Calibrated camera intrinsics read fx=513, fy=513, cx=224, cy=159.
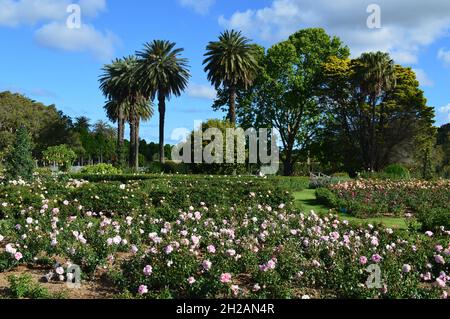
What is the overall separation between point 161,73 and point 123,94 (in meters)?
6.07

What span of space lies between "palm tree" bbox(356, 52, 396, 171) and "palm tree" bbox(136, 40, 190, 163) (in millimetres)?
14408

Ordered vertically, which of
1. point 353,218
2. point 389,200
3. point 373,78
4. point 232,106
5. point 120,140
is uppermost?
point 373,78

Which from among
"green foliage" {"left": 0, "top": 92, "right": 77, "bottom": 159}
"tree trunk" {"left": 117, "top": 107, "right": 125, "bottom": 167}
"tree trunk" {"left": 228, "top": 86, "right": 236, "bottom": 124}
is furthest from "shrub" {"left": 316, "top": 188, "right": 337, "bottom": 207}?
"green foliage" {"left": 0, "top": 92, "right": 77, "bottom": 159}

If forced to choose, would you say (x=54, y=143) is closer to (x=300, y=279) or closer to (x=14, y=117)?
(x=14, y=117)

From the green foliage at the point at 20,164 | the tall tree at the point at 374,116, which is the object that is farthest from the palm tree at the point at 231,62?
the green foliage at the point at 20,164

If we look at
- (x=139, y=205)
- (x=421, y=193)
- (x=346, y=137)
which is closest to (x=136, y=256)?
(x=139, y=205)

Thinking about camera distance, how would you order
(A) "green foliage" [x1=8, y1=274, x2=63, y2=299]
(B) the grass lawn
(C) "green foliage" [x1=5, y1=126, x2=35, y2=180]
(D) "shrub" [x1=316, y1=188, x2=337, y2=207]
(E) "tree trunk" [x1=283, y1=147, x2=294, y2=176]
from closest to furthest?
(A) "green foliage" [x1=8, y1=274, x2=63, y2=299] → (B) the grass lawn → (D) "shrub" [x1=316, y1=188, x2=337, y2=207] → (C) "green foliage" [x1=5, y1=126, x2=35, y2=180] → (E) "tree trunk" [x1=283, y1=147, x2=294, y2=176]

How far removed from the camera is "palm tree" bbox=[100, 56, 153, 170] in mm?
44375

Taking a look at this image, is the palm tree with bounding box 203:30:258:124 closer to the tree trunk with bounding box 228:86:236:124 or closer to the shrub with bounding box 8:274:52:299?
the tree trunk with bounding box 228:86:236:124

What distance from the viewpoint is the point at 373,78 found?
1516 inches

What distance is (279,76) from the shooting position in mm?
44438

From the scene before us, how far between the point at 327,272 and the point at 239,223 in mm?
3448

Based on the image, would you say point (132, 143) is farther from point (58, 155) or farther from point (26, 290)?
point (26, 290)

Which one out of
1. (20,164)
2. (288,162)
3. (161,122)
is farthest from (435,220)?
(288,162)
